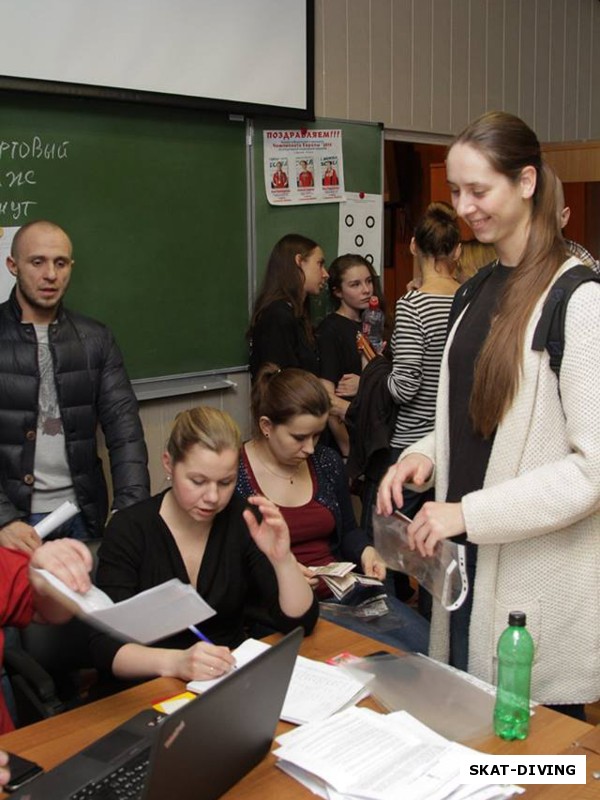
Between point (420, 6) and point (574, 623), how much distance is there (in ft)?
12.7

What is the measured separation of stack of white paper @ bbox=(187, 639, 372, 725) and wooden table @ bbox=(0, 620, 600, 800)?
3cm

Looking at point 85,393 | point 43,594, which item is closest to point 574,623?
point 43,594

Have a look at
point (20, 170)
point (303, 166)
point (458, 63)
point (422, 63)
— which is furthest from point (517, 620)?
point (458, 63)

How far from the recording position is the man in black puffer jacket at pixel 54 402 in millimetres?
2824

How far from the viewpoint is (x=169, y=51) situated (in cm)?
352

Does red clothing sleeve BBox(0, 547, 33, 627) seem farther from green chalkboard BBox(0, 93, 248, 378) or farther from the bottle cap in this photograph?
green chalkboard BBox(0, 93, 248, 378)

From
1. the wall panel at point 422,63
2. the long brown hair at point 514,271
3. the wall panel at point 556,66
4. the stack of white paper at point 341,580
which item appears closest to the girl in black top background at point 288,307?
the wall panel at point 422,63

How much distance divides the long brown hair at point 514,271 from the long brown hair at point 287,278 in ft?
7.04

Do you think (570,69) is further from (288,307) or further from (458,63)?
(288,307)

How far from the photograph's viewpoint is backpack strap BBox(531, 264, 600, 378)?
168 cm

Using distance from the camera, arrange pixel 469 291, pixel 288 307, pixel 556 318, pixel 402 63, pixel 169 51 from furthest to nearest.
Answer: pixel 402 63
pixel 288 307
pixel 169 51
pixel 469 291
pixel 556 318

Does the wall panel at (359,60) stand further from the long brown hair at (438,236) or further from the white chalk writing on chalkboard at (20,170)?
the white chalk writing on chalkboard at (20,170)

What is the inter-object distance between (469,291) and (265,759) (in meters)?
1.05

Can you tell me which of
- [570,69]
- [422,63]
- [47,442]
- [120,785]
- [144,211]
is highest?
[570,69]
